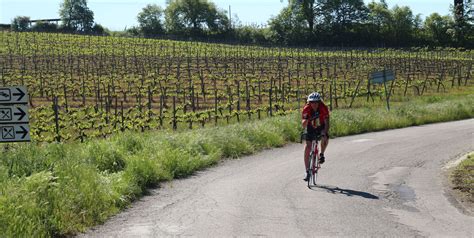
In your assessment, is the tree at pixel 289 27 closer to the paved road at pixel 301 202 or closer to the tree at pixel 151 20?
the tree at pixel 151 20

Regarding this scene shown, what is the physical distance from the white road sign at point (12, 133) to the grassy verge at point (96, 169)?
19.9 inches

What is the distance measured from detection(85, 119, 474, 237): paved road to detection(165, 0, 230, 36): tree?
338ft

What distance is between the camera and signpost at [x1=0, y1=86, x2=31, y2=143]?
1007 centimetres

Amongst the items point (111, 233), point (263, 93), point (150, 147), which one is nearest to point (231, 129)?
point (150, 147)

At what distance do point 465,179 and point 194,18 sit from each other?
363ft

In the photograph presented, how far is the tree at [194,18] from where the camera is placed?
118738 millimetres

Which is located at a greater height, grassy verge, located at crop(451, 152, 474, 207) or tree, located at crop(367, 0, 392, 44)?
tree, located at crop(367, 0, 392, 44)

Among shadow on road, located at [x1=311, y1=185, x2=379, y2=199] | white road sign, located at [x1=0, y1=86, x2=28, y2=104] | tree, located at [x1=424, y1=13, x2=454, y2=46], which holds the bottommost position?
shadow on road, located at [x1=311, y1=185, x2=379, y2=199]

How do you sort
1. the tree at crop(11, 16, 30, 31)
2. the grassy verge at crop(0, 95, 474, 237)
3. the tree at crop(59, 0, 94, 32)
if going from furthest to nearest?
the tree at crop(59, 0, 94, 32) → the tree at crop(11, 16, 30, 31) → the grassy verge at crop(0, 95, 474, 237)

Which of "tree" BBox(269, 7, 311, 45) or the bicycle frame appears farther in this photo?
"tree" BBox(269, 7, 311, 45)

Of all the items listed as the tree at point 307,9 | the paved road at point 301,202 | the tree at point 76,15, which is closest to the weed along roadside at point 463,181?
Answer: the paved road at point 301,202

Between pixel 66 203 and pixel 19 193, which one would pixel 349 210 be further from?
pixel 19 193

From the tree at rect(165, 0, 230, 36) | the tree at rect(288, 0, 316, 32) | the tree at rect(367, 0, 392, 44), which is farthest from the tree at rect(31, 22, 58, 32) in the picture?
the tree at rect(367, 0, 392, 44)

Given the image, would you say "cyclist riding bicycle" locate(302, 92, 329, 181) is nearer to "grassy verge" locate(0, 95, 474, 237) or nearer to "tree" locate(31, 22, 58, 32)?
"grassy verge" locate(0, 95, 474, 237)
